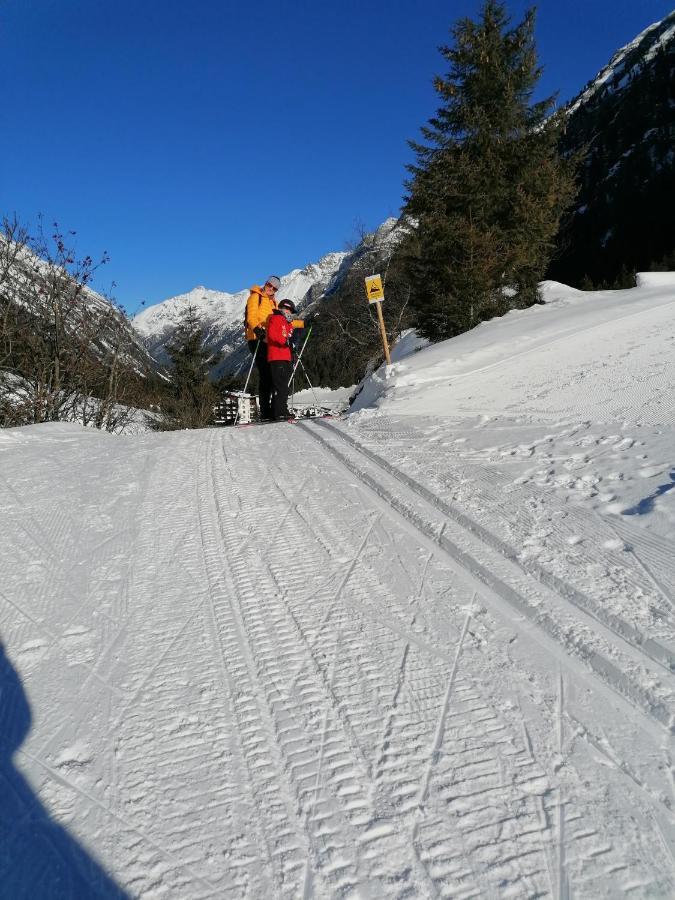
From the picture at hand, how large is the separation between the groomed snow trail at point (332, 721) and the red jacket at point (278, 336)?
630 centimetres

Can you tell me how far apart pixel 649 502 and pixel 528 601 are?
1637 mm

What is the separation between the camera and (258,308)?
388 inches

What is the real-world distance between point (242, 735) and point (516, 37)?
19.2 meters

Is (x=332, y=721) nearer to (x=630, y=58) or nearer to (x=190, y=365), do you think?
(x=190, y=365)

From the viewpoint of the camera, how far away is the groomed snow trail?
1.49 m

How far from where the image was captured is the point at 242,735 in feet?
6.43

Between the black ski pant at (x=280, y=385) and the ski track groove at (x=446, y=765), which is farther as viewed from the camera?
the black ski pant at (x=280, y=385)

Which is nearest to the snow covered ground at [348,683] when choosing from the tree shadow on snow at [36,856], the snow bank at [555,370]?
the tree shadow on snow at [36,856]

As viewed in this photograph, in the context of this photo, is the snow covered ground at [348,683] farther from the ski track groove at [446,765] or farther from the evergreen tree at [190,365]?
the evergreen tree at [190,365]

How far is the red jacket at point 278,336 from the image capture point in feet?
30.6

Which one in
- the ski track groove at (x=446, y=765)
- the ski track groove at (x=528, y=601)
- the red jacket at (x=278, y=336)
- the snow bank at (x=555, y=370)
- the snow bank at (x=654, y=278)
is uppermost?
the snow bank at (x=654, y=278)

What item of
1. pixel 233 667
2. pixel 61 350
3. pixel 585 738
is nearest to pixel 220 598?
pixel 233 667

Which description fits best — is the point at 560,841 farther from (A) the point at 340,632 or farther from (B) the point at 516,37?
(B) the point at 516,37

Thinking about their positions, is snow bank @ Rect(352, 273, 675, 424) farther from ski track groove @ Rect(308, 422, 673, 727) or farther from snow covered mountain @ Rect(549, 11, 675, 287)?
snow covered mountain @ Rect(549, 11, 675, 287)
